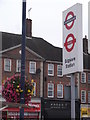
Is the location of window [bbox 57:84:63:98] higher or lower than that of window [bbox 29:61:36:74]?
lower

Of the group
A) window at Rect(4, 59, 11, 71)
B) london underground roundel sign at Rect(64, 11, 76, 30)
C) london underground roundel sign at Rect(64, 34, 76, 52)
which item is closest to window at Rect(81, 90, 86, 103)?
window at Rect(4, 59, 11, 71)

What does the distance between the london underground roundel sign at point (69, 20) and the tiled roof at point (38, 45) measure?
989 inches

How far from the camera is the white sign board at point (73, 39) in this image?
1284 centimetres

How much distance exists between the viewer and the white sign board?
1284 cm

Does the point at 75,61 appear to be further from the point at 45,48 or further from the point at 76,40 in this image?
the point at 45,48

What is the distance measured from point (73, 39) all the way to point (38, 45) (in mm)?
29628

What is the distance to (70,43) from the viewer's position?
44.1ft

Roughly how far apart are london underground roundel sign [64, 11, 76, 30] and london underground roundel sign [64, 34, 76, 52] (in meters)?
0.38

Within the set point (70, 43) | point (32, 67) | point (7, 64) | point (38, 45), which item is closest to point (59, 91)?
point (32, 67)

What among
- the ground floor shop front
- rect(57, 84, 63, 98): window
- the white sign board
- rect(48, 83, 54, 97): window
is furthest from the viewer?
rect(57, 84, 63, 98): window

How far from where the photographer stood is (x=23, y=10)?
562 inches

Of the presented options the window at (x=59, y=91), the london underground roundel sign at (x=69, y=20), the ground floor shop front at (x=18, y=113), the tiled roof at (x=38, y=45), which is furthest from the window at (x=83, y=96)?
the london underground roundel sign at (x=69, y=20)

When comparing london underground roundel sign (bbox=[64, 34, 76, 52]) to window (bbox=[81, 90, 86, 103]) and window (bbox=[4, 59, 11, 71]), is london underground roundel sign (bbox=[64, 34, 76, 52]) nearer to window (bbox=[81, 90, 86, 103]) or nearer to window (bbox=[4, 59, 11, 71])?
window (bbox=[4, 59, 11, 71])

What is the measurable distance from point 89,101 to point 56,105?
541cm
